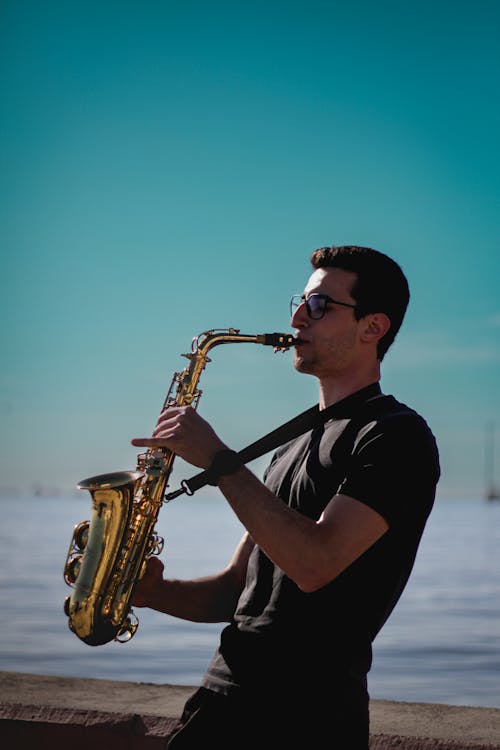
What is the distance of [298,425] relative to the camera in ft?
9.86

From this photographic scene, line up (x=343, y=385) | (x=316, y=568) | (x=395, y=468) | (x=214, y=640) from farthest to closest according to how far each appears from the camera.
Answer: (x=214, y=640), (x=343, y=385), (x=395, y=468), (x=316, y=568)

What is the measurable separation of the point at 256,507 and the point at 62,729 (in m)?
1.30

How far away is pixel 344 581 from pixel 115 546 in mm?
946

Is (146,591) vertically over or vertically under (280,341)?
under

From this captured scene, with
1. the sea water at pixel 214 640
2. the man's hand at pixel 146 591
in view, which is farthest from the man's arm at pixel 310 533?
the sea water at pixel 214 640

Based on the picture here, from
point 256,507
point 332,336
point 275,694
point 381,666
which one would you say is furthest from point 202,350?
point 381,666

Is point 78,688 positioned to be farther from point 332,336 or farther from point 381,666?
point 381,666

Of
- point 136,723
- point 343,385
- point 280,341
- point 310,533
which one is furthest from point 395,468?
point 136,723

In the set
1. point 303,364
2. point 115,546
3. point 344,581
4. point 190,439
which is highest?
point 303,364

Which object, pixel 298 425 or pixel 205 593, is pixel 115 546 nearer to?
pixel 205 593

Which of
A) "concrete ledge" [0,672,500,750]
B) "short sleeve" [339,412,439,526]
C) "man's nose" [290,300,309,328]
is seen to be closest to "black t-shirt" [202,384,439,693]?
"short sleeve" [339,412,439,526]

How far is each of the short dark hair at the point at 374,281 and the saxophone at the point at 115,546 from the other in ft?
1.08

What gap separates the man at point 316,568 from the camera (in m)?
2.47

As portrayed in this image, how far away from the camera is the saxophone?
10.5ft
